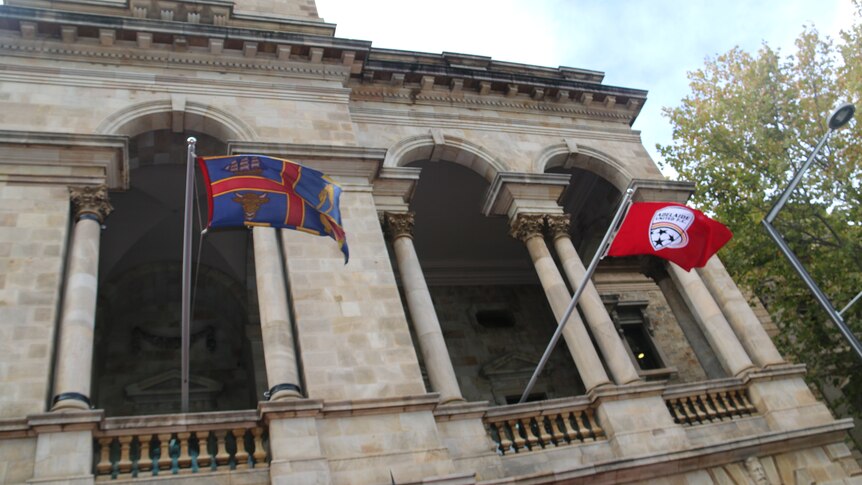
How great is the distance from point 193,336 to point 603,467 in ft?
36.0

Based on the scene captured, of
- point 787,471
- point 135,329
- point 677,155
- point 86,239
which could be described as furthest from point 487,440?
point 677,155

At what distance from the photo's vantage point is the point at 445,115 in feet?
55.3

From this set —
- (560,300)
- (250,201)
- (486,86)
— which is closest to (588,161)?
(486,86)

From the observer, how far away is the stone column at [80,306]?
941 cm

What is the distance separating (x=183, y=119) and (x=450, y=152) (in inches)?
241

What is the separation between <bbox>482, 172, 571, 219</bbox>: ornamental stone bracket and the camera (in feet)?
51.0

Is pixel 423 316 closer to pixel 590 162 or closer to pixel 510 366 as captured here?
pixel 590 162

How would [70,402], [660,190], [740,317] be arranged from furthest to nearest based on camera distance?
1. [660,190]
2. [740,317]
3. [70,402]

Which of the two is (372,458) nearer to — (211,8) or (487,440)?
(487,440)

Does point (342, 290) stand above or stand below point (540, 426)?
above

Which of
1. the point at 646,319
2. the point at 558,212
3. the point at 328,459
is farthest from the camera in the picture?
the point at 646,319

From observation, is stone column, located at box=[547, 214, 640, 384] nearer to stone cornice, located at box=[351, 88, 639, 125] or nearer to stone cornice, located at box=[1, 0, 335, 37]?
stone cornice, located at box=[351, 88, 639, 125]

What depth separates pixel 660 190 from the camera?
1683cm

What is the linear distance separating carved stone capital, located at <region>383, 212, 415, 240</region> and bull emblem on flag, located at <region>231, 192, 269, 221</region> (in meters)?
4.10
